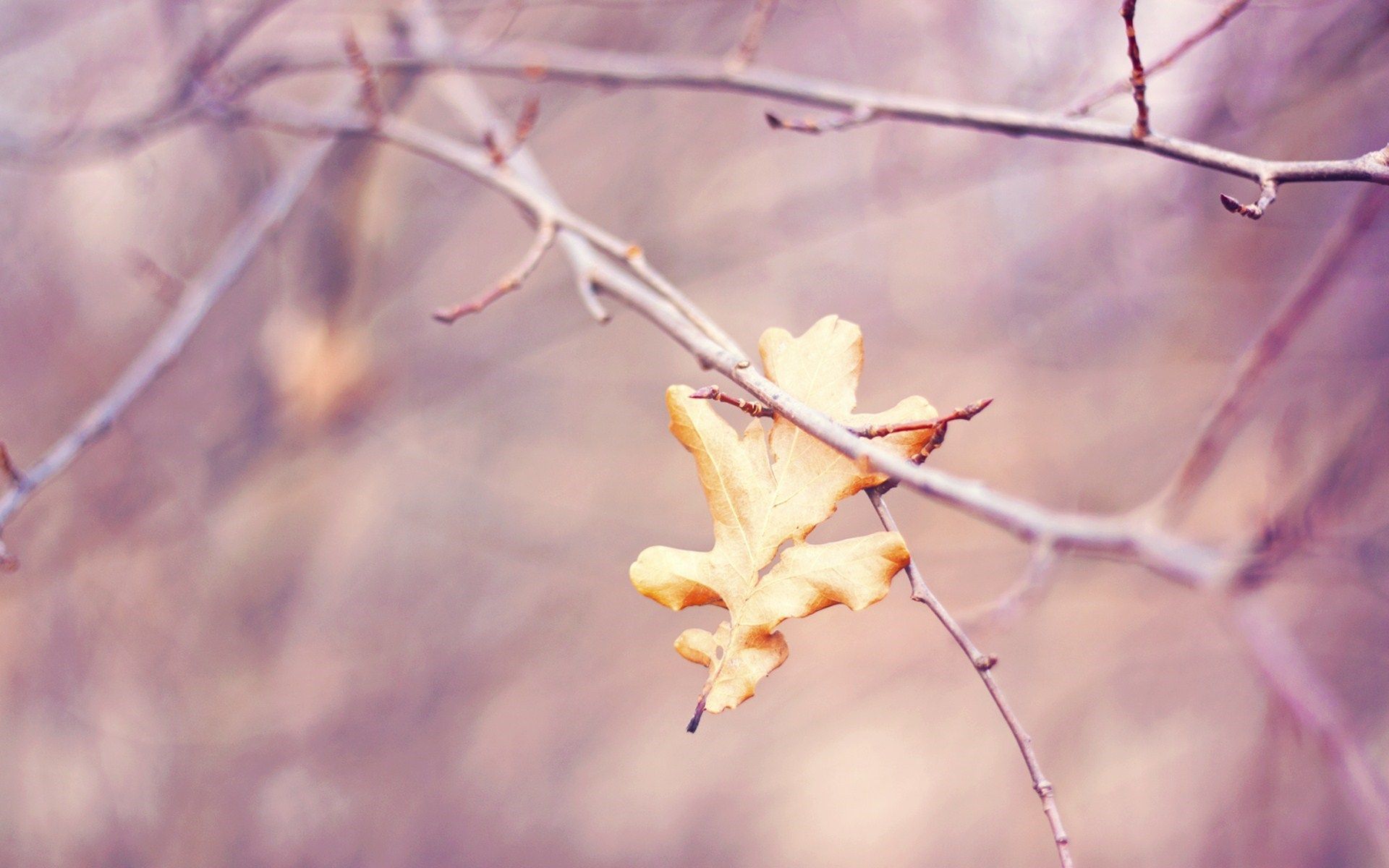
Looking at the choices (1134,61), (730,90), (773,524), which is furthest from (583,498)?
(1134,61)

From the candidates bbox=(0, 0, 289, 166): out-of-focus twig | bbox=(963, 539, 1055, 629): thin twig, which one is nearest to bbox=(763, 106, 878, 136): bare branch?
bbox=(963, 539, 1055, 629): thin twig

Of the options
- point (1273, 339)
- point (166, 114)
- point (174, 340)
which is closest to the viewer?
point (1273, 339)

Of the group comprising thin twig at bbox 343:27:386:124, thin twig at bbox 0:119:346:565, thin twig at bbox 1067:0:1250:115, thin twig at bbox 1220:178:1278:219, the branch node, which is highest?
thin twig at bbox 1067:0:1250:115

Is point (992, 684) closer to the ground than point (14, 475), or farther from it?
farther from it

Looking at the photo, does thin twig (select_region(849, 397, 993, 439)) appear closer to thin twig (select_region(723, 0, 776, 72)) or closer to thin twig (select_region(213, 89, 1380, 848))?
thin twig (select_region(213, 89, 1380, 848))

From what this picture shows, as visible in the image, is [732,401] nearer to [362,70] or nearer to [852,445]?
[852,445]

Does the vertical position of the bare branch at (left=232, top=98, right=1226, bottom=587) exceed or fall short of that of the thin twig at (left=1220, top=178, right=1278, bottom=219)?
it falls short
